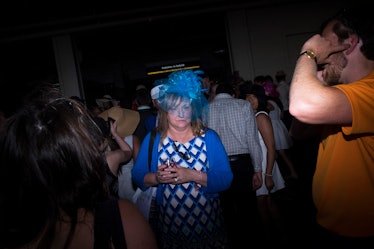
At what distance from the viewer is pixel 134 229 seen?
1172mm

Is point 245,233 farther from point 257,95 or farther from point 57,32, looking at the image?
point 57,32

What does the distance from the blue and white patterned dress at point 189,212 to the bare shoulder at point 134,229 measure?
1.05 metres

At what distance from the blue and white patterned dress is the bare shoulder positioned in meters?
1.05

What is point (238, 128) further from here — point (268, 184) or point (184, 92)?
point (184, 92)

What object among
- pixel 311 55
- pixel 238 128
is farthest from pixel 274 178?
pixel 311 55

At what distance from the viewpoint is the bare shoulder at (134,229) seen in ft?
3.80

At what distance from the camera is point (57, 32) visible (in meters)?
8.66

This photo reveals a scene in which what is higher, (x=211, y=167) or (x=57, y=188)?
(x=57, y=188)

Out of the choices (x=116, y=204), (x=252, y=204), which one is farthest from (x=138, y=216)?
(x=252, y=204)

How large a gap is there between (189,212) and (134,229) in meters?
1.12

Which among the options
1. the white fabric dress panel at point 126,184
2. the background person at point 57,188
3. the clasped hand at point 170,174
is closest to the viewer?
the background person at point 57,188

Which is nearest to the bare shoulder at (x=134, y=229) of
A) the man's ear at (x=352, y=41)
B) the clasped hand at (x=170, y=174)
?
the clasped hand at (x=170, y=174)

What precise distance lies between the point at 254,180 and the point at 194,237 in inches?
56.7

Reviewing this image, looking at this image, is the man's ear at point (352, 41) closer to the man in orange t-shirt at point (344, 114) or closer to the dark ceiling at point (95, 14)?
the man in orange t-shirt at point (344, 114)
